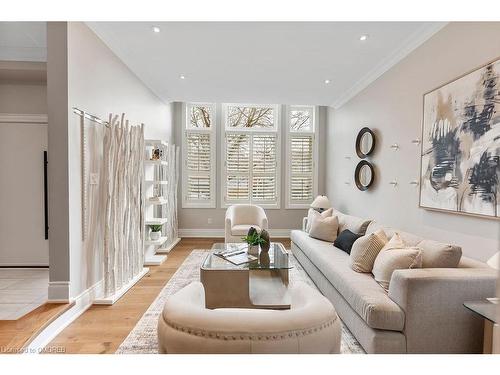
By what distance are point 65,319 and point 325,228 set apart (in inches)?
132

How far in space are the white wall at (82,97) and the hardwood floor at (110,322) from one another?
1.03 ft

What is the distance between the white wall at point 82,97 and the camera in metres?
2.62

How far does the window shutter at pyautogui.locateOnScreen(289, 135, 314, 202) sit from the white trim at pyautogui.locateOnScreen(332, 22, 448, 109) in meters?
1.66

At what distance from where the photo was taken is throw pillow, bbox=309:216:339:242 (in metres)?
4.23

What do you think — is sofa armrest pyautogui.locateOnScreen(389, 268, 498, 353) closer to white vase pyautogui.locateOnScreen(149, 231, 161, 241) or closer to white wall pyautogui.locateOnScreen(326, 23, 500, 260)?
white wall pyautogui.locateOnScreen(326, 23, 500, 260)

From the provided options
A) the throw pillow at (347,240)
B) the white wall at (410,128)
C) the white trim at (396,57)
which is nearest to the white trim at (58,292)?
the throw pillow at (347,240)

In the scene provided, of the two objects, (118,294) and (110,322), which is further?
(118,294)

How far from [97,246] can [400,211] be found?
3.60m

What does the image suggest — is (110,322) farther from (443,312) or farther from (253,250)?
(443,312)

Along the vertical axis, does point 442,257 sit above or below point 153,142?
below

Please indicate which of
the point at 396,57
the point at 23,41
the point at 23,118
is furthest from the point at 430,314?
the point at 23,41

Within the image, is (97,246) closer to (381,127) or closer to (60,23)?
(60,23)

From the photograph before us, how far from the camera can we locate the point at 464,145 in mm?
2385
